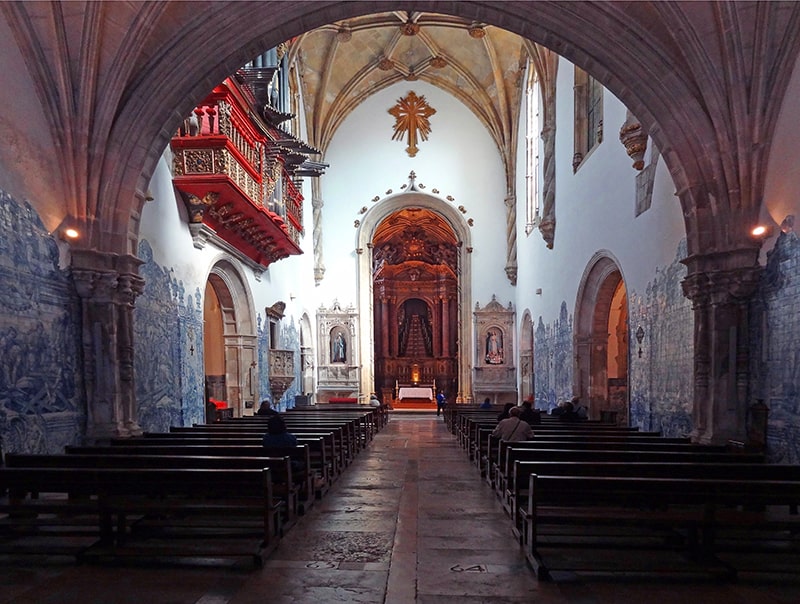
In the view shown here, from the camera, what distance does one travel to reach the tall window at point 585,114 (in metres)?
13.2

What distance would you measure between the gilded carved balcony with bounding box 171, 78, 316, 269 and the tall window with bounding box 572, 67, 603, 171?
683 cm

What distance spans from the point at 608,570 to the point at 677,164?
5.77 metres

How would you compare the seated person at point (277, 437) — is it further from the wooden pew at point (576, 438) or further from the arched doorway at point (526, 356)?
the arched doorway at point (526, 356)

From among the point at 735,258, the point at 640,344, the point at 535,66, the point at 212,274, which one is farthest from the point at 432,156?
the point at 735,258

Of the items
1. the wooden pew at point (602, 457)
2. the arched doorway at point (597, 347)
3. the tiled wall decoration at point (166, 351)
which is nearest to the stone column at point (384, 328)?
the arched doorway at point (597, 347)

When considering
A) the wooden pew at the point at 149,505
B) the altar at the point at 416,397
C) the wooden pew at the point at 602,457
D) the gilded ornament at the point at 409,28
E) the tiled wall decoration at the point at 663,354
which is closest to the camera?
the wooden pew at the point at 149,505

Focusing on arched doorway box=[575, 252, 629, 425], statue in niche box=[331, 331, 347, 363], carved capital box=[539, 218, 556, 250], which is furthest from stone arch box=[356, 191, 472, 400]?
arched doorway box=[575, 252, 629, 425]

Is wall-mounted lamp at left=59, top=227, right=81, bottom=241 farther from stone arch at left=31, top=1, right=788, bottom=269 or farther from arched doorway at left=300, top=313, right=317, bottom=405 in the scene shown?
arched doorway at left=300, top=313, right=317, bottom=405

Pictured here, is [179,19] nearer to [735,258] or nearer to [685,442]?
[735,258]

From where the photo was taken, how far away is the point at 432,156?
22891 millimetres

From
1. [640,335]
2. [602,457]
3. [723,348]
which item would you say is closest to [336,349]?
[640,335]

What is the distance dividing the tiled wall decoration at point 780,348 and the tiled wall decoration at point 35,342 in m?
8.33

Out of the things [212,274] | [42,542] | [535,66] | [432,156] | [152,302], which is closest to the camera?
[42,542]

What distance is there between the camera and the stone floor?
391cm
